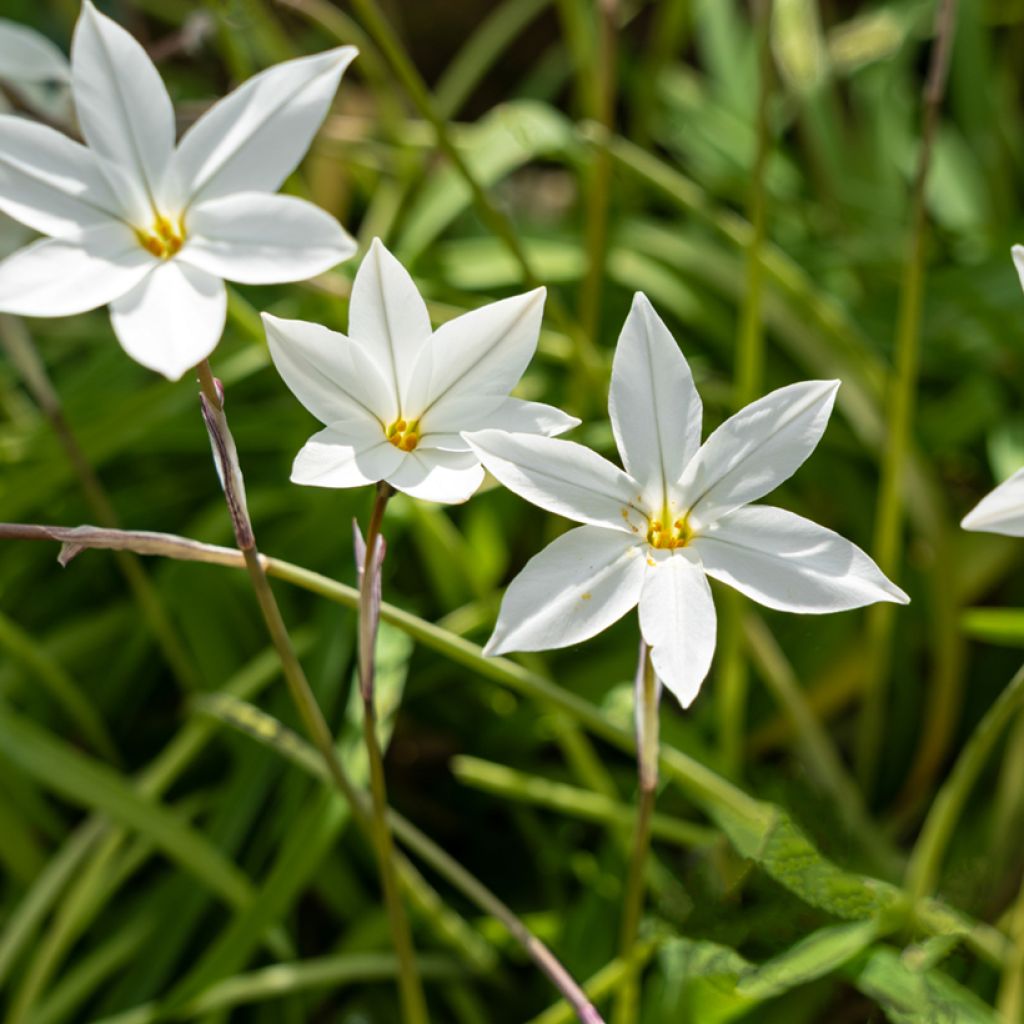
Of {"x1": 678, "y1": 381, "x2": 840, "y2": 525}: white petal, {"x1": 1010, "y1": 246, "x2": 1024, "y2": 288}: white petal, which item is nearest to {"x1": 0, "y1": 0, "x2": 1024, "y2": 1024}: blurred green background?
{"x1": 678, "y1": 381, "x2": 840, "y2": 525}: white petal

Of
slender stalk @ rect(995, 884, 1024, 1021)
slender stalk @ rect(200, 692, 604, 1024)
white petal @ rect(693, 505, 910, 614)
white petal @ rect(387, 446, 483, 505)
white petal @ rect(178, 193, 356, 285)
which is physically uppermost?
white petal @ rect(178, 193, 356, 285)

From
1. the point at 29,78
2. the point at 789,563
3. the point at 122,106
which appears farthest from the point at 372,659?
the point at 29,78

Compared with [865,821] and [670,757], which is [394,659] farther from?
[865,821]

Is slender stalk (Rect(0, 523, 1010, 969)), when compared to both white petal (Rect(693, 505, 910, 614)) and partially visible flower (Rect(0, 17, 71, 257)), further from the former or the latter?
partially visible flower (Rect(0, 17, 71, 257))

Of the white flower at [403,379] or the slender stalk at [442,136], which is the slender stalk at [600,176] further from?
the white flower at [403,379]

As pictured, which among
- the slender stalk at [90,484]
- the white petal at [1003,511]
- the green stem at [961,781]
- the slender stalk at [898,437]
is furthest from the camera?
the slender stalk at [90,484]

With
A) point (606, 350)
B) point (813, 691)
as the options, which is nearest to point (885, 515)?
point (813, 691)

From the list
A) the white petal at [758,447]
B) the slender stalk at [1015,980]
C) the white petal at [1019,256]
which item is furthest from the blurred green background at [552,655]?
the white petal at [1019,256]
